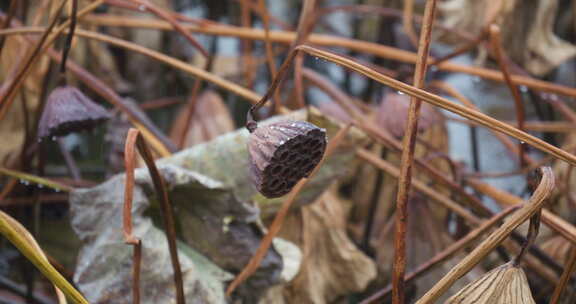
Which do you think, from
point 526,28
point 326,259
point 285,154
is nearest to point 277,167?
point 285,154

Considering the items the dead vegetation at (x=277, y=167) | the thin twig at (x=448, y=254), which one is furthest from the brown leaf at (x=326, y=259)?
the thin twig at (x=448, y=254)

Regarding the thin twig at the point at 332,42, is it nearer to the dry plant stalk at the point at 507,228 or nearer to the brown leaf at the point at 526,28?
the brown leaf at the point at 526,28

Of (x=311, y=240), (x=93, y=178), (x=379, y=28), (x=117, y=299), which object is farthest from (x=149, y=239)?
(x=379, y=28)

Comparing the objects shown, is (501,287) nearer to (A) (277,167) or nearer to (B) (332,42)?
(A) (277,167)

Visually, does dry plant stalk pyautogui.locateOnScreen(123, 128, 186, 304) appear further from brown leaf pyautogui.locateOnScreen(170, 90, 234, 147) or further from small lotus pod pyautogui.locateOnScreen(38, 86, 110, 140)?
brown leaf pyautogui.locateOnScreen(170, 90, 234, 147)

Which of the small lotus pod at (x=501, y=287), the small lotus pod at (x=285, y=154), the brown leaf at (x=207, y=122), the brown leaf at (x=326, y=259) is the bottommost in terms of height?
the brown leaf at (x=326, y=259)

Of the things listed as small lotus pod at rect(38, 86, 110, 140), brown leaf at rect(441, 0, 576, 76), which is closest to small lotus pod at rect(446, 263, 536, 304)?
small lotus pod at rect(38, 86, 110, 140)
